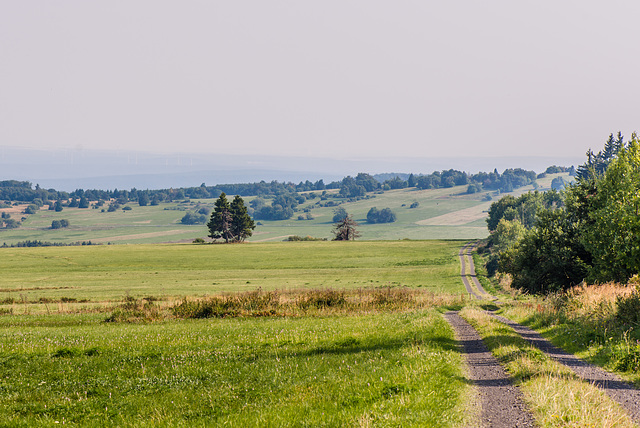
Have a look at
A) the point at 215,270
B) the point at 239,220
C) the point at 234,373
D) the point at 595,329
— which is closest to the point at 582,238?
the point at 595,329

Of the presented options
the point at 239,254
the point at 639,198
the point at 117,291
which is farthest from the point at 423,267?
the point at 639,198

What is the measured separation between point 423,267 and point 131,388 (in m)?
81.7

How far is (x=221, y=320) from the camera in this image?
91.4 ft

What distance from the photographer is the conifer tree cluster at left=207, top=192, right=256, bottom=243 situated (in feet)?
499

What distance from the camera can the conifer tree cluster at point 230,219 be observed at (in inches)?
5984

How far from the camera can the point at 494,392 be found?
11078 millimetres

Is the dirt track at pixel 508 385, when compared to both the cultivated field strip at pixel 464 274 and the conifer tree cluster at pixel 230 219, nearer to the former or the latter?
the cultivated field strip at pixel 464 274

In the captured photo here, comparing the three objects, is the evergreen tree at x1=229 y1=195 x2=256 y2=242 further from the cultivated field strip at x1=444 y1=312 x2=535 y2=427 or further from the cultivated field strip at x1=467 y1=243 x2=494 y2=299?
the cultivated field strip at x1=444 y1=312 x2=535 y2=427

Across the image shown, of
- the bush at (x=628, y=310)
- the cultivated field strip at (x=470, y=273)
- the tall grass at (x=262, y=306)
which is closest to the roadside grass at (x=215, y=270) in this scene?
the cultivated field strip at (x=470, y=273)

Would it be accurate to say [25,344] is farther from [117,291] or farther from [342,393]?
[117,291]

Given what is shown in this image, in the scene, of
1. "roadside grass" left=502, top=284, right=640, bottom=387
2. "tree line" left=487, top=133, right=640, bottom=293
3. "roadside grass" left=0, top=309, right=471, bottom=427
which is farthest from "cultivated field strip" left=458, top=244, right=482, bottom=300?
"roadside grass" left=0, top=309, right=471, bottom=427

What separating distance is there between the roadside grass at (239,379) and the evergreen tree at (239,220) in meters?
134

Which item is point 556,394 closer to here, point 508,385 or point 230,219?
point 508,385

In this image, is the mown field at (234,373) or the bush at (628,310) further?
the bush at (628,310)
